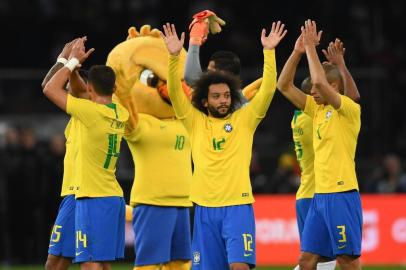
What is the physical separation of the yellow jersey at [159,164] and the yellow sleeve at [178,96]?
1.34 metres

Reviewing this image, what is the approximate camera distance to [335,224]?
1246 centimetres

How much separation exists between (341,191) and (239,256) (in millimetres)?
1540

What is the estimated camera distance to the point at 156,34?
14.0m

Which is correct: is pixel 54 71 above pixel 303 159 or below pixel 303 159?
above

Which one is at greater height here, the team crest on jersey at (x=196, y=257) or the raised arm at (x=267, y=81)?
the raised arm at (x=267, y=81)

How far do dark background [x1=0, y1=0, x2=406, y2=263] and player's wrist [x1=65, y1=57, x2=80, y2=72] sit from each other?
25.0 ft

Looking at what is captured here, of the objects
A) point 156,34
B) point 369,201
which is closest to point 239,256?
point 156,34

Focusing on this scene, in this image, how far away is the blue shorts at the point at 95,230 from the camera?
1220cm

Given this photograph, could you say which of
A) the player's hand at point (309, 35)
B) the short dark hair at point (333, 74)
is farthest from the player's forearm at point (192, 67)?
the short dark hair at point (333, 74)

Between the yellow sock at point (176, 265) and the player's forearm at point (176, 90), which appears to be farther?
the yellow sock at point (176, 265)

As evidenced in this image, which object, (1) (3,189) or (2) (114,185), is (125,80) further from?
(1) (3,189)

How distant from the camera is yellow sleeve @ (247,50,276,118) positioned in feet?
39.1

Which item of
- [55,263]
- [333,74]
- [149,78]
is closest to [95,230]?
[55,263]

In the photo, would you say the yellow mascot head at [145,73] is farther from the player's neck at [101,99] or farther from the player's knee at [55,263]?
the player's knee at [55,263]
